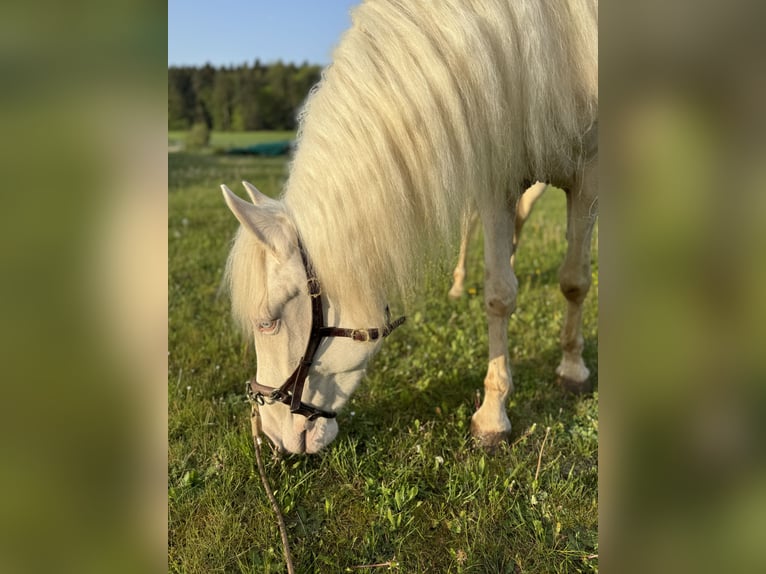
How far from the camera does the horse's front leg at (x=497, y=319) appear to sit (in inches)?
97.2

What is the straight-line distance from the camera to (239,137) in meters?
→ 23.3

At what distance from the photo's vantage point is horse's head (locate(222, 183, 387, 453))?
5.71 ft

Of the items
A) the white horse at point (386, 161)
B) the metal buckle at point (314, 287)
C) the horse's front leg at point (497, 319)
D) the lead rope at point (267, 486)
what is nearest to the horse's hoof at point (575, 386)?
the horse's front leg at point (497, 319)

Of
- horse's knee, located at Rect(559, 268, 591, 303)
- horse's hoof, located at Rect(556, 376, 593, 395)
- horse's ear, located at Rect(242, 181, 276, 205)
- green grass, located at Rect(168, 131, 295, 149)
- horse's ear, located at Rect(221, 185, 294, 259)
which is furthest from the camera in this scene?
green grass, located at Rect(168, 131, 295, 149)

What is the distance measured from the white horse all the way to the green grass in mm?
19931

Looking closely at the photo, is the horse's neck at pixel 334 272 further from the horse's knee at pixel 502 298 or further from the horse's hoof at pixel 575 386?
the horse's hoof at pixel 575 386

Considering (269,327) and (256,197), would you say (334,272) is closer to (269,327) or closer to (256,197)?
(269,327)

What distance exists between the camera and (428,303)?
4.45m

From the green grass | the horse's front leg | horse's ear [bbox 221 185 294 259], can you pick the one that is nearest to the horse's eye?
horse's ear [bbox 221 185 294 259]

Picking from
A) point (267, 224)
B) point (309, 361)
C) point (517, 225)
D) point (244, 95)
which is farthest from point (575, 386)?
point (244, 95)

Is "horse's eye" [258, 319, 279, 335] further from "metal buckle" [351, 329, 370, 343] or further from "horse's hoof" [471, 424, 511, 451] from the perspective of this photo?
"horse's hoof" [471, 424, 511, 451]
